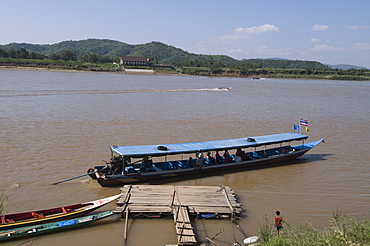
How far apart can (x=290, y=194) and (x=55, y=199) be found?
8.61m

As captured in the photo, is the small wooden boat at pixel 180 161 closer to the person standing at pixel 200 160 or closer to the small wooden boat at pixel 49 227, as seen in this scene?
the person standing at pixel 200 160

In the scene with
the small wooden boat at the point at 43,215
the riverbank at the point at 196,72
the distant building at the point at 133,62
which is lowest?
the small wooden boat at the point at 43,215

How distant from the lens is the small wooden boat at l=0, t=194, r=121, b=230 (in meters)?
8.38

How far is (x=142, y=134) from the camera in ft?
63.7

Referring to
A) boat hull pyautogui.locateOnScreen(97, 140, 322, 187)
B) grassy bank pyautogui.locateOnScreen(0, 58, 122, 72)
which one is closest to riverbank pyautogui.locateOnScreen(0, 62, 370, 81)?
grassy bank pyautogui.locateOnScreen(0, 58, 122, 72)

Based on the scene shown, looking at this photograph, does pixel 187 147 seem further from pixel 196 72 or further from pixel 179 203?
pixel 196 72

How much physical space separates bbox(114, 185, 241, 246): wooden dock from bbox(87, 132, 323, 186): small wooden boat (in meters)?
1.18

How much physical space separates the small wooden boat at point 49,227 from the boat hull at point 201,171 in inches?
96.8

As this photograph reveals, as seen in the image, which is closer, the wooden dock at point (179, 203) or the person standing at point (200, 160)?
the wooden dock at point (179, 203)

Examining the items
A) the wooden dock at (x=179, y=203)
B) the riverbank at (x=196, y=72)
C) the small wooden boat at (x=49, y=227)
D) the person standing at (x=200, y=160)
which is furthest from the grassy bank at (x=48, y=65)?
the small wooden boat at (x=49, y=227)

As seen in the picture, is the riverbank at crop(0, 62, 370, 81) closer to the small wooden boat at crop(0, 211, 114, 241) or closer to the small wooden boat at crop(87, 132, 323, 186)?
the small wooden boat at crop(87, 132, 323, 186)

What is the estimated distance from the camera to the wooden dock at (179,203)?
9578mm

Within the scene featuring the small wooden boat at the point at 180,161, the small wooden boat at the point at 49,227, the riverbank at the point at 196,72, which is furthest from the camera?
the riverbank at the point at 196,72

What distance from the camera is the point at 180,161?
14.0 meters
